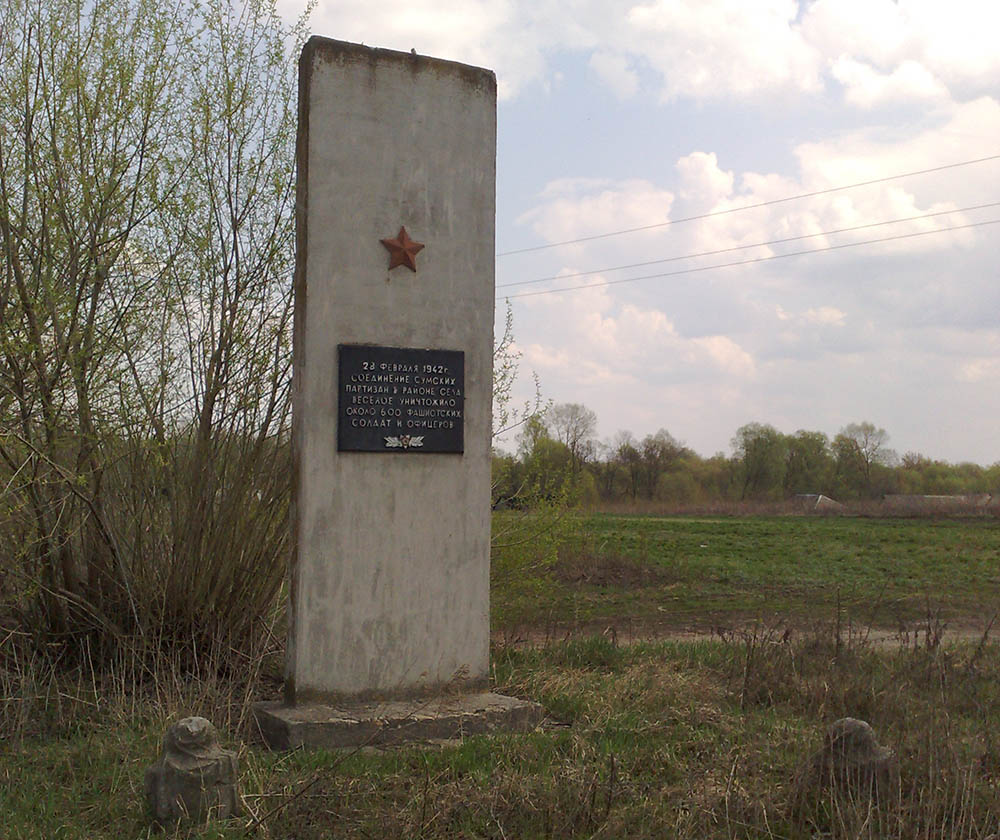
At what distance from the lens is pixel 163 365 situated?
24.5 ft

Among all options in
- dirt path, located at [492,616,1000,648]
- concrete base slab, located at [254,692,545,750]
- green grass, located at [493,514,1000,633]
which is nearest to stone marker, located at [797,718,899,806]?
concrete base slab, located at [254,692,545,750]

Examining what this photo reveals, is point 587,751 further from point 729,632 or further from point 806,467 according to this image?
point 806,467

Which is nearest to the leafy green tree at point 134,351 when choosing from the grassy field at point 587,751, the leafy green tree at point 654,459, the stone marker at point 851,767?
the grassy field at point 587,751

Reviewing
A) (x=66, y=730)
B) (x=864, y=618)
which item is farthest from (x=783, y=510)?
(x=66, y=730)

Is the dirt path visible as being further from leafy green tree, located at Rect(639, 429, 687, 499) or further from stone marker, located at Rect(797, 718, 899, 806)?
leafy green tree, located at Rect(639, 429, 687, 499)

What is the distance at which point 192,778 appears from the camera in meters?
4.48

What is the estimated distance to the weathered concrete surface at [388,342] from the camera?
635 cm

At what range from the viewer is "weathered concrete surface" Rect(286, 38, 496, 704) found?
20.8ft

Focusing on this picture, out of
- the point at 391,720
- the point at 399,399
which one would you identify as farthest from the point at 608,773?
the point at 399,399

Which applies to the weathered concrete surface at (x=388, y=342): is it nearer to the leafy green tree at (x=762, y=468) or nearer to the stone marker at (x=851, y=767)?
the stone marker at (x=851, y=767)

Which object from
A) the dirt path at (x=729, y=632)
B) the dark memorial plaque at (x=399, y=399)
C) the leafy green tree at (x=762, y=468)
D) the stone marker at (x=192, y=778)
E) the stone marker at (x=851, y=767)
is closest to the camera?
the stone marker at (x=192, y=778)

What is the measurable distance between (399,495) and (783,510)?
46208mm

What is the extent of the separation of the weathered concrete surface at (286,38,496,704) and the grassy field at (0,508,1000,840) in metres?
0.75

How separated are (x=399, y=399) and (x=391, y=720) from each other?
1916 millimetres
